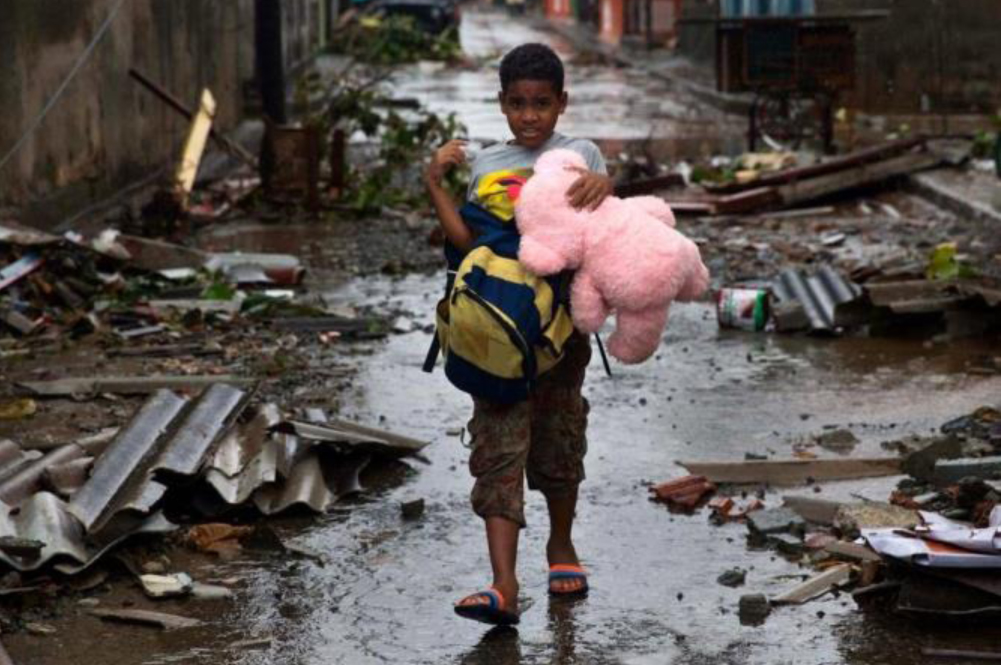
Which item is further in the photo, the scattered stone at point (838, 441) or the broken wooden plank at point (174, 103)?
the broken wooden plank at point (174, 103)

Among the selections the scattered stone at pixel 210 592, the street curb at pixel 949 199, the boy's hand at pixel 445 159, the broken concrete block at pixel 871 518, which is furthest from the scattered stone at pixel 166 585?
the street curb at pixel 949 199

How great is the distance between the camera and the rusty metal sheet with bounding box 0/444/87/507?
6.75 m

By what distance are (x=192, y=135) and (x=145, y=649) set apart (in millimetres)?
11576

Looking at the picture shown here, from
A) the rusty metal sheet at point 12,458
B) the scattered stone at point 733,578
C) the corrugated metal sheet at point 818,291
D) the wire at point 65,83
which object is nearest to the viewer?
the scattered stone at point 733,578

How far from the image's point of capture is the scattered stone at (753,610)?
5887 mm

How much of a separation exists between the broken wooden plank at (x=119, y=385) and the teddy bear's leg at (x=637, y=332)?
136 inches

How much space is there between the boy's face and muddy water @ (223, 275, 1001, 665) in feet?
4.79

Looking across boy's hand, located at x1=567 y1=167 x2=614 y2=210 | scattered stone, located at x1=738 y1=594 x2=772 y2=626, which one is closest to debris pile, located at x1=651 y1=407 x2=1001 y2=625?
scattered stone, located at x1=738 y1=594 x2=772 y2=626

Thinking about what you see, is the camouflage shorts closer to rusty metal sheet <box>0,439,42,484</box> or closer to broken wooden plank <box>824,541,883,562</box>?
broken wooden plank <box>824,541,883,562</box>

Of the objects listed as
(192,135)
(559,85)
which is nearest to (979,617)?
(559,85)

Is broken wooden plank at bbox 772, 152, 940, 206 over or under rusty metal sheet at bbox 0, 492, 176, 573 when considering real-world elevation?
under

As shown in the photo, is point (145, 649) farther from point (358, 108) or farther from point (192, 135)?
point (358, 108)

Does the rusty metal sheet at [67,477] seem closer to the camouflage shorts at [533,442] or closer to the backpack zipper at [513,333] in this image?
the camouflage shorts at [533,442]

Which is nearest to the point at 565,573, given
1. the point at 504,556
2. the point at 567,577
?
the point at 567,577
